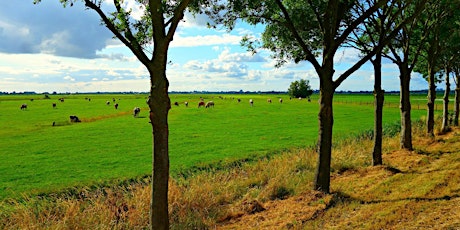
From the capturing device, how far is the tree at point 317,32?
12.9 m

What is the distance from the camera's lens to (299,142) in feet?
117

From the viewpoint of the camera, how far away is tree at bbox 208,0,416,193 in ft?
42.4

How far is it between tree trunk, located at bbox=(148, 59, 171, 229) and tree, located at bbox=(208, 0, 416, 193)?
4284mm

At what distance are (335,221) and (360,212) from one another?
3.34 feet

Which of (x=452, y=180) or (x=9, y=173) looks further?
(x=9, y=173)

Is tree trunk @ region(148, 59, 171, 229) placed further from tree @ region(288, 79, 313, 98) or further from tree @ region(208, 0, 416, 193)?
tree @ region(288, 79, 313, 98)

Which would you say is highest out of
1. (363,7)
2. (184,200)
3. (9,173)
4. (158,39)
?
(363,7)

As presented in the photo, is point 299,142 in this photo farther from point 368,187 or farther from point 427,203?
point 427,203

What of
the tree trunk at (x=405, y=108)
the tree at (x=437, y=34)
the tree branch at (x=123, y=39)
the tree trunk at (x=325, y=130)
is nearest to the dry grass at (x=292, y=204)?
the tree trunk at (x=325, y=130)

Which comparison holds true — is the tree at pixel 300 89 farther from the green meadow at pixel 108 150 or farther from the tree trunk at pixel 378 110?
the tree trunk at pixel 378 110

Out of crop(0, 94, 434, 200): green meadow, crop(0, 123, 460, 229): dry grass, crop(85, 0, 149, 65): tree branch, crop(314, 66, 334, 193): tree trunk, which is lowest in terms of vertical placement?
crop(0, 94, 434, 200): green meadow

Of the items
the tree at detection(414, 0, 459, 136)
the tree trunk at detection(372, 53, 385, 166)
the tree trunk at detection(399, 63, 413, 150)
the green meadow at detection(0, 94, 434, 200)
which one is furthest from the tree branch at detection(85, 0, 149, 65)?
the tree at detection(414, 0, 459, 136)

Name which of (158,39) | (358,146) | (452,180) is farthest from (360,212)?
(358,146)

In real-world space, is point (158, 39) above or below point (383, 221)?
above
